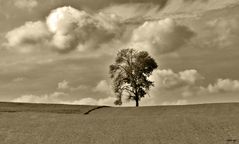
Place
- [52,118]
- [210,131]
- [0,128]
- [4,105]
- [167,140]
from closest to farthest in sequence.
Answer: [167,140] < [210,131] < [0,128] < [52,118] < [4,105]

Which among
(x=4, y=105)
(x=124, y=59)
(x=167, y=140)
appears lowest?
(x=167, y=140)

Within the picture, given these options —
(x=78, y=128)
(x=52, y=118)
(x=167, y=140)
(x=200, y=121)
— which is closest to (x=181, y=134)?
(x=167, y=140)

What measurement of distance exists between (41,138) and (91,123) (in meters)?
4.77

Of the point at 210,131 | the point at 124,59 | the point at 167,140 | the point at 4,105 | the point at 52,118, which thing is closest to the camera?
the point at 167,140

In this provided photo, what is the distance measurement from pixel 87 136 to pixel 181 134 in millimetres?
5251

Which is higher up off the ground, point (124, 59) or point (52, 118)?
point (124, 59)

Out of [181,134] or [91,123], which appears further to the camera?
[91,123]

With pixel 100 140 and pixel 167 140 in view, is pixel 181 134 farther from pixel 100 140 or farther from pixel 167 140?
pixel 100 140

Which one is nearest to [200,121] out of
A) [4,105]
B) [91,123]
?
[91,123]

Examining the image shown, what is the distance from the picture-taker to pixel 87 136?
79.6ft

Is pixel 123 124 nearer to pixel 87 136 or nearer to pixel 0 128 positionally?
pixel 87 136

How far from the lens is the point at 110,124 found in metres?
27.4

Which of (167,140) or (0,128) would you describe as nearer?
(167,140)

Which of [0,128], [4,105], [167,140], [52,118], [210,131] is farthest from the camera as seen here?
[4,105]
